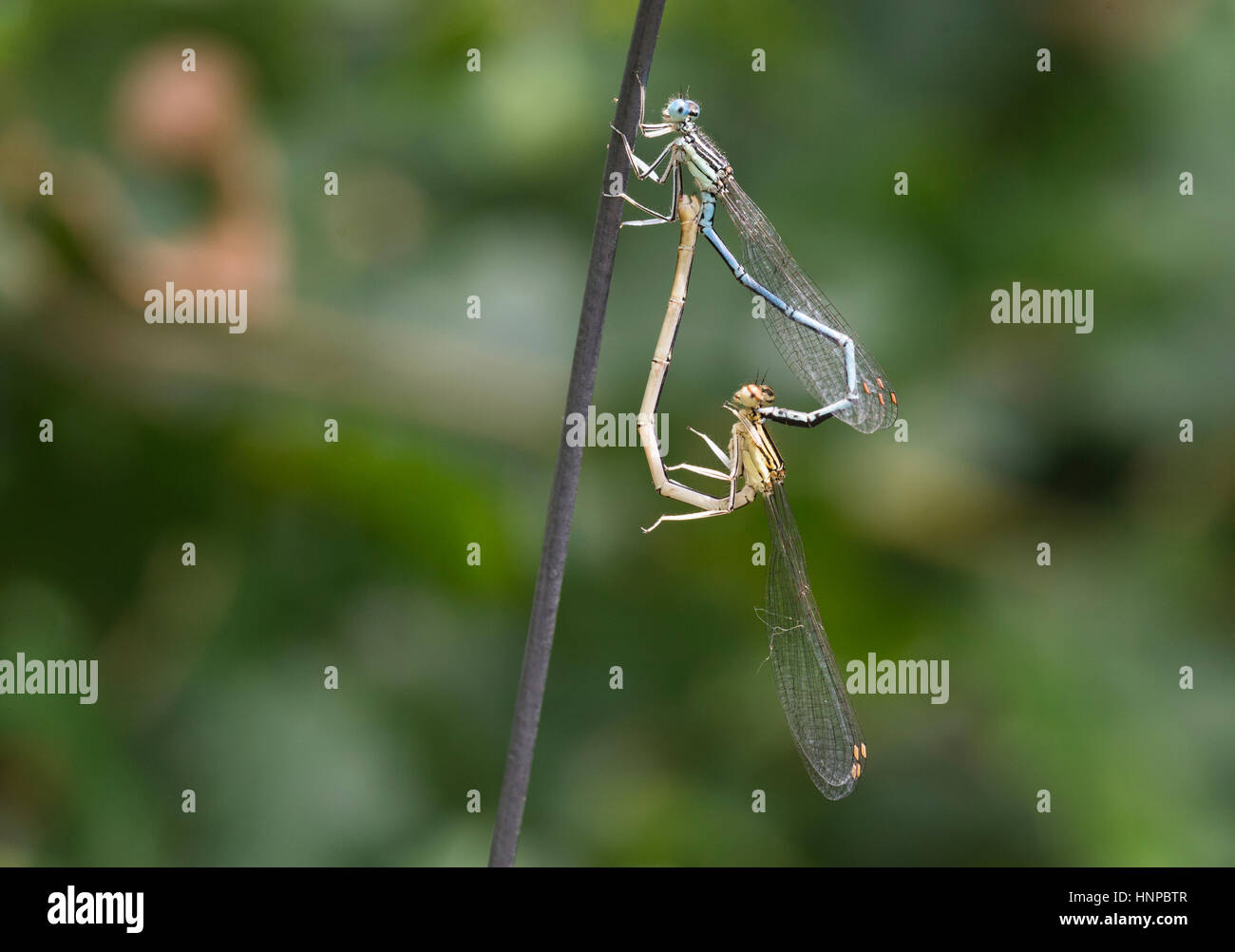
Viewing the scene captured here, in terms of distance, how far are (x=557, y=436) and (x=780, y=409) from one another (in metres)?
0.79

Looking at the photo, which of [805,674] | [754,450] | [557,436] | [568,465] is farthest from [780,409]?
[568,465]

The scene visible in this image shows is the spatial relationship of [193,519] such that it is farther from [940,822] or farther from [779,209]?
[940,822]

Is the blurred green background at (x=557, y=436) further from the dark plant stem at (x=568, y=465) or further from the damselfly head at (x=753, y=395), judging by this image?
the dark plant stem at (x=568, y=465)

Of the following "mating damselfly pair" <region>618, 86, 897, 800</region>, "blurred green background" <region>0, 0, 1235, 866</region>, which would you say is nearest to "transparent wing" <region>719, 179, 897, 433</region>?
"mating damselfly pair" <region>618, 86, 897, 800</region>

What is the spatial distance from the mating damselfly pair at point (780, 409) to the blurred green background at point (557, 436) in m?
0.42

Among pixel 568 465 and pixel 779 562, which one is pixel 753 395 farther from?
pixel 568 465

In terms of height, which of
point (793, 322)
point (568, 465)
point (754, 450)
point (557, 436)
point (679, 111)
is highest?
point (679, 111)

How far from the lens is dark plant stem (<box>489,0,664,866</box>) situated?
91 cm

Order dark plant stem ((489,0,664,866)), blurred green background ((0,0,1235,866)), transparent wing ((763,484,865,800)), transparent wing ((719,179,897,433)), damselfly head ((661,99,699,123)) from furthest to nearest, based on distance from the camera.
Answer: blurred green background ((0,0,1235,866))
transparent wing ((719,179,897,433))
transparent wing ((763,484,865,800))
damselfly head ((661,99,699,123))
dark plant stem ((489,0,664,866))

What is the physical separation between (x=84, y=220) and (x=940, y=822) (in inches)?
115

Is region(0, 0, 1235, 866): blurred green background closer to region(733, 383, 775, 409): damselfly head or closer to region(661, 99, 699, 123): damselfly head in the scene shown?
region(733, 383, 775, 409): damselfly head

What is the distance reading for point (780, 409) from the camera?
7.57ft

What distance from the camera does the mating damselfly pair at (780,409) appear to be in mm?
2053

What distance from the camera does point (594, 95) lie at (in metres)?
3.35
